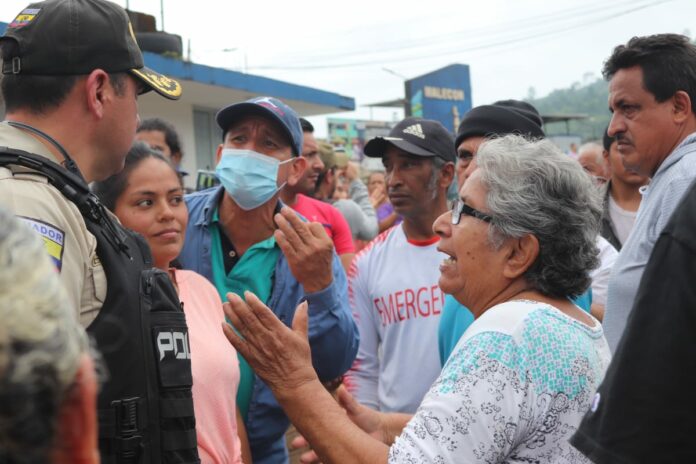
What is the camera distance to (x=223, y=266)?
3191mm

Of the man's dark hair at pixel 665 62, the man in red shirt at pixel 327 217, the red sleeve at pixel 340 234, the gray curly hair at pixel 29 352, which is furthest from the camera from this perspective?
the red sleeve at pixel 340 234

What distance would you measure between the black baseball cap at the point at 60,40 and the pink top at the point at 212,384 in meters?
1.01

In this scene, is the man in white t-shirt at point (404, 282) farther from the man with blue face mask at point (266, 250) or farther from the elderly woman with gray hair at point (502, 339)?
the elderly woman with gray hair at point (502, 339)

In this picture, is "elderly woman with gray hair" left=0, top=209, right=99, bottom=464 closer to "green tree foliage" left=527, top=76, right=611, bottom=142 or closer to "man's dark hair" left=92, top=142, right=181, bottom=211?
"man's dark hair" left=92, top=142, right=181, bottom=211

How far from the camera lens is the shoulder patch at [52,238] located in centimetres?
156

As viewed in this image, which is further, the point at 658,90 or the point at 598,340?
the point at 658,90

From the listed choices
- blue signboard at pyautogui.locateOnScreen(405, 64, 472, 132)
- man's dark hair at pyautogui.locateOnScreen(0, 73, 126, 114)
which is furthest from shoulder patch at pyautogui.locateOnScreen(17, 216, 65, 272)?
blue signboard at pyautogui.locateOnScreen(405, 64, 472, 132)

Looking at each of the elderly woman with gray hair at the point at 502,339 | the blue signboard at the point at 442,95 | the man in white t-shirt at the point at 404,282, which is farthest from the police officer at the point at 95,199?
the blue signboard at the point at 442,95

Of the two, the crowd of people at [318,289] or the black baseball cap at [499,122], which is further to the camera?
the black baseball cap at [499,122]

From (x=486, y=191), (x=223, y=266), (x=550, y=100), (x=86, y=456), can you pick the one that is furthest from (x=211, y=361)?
(x=550, y=100)

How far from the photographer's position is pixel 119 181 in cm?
288

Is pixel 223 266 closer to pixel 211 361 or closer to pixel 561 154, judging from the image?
pixel 211 361

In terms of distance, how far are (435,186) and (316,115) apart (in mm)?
14347

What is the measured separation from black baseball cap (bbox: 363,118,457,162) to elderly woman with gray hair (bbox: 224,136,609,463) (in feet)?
5.97
